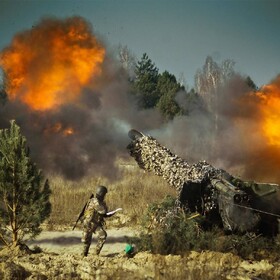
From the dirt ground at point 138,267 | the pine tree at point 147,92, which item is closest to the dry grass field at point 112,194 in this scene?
the dirt ground at point 138,267

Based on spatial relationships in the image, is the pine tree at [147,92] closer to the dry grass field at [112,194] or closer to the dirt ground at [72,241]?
the dry grass field at [112,194]

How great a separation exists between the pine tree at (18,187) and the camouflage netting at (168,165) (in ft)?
15.2

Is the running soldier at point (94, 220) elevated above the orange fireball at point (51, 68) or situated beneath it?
situated beneath

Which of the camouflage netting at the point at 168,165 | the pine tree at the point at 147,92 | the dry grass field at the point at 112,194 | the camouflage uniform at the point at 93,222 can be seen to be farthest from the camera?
the pine tree at the point at 147,92

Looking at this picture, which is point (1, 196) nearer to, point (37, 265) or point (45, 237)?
point (37, 265)

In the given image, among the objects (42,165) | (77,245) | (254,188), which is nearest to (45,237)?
(77,245)

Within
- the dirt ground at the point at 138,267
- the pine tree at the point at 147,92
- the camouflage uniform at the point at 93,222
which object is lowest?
the dirt ground at the point at 138,267

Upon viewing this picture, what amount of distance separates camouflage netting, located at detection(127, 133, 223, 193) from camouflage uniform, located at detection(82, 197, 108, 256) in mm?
3022

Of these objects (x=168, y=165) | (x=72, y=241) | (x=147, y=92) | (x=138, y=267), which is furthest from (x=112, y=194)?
(x=147, y=92)

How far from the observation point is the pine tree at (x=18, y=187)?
1155cm

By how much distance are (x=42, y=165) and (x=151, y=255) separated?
7839 mm

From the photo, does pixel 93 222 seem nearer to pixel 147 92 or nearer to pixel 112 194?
pixel 112 194

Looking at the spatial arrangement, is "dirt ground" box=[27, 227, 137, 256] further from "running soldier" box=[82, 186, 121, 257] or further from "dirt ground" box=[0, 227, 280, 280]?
"dirt ground" box=[0, 227, 280, 280]

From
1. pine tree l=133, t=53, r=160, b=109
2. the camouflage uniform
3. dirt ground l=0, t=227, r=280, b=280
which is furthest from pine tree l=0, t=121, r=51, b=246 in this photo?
pine tree l=133, t=53, r=160, b=109
